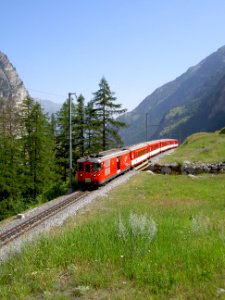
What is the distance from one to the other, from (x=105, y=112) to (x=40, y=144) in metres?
11.9

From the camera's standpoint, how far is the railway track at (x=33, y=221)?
669 inches

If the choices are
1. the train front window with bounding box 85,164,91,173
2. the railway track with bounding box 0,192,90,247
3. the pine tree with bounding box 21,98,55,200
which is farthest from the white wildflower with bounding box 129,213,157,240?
the pine tree with bounding box 21,98,55,200

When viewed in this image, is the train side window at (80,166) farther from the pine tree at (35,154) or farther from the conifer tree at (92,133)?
the conifer tree at (92,133)

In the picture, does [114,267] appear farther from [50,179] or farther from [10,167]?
[50,179]

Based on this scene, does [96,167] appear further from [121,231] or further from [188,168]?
[121,231]

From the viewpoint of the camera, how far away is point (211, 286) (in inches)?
272

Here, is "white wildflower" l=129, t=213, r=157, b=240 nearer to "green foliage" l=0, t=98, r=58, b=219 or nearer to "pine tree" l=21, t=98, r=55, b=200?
"green foliage" l=0, t=98, r=58, b=219

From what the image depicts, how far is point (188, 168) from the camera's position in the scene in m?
36.9

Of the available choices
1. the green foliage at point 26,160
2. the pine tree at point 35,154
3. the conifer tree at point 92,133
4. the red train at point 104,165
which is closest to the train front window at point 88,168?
the red train at point 104,165

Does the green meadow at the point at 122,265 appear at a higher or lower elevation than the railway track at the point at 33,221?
higher

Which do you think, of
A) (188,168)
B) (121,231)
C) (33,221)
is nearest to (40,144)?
(188,168)

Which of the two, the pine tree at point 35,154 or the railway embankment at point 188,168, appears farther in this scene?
the pine tree at point 35,154

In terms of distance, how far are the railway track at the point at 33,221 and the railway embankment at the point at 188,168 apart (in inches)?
565

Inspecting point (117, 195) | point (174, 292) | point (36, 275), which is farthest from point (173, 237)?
point (117, 195)
